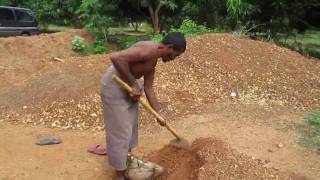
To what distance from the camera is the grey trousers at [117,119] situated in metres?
4.06

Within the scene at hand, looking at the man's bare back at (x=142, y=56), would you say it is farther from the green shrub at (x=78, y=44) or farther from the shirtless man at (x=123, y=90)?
the green shrub at (x=78, y=44)

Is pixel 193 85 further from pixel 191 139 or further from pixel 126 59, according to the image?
pixel 126 59

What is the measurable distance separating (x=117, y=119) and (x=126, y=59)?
0.52 meters

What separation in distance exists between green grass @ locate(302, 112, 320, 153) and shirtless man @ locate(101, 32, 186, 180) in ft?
6.37

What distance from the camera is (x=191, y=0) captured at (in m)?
14.7

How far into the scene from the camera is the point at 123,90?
405 centimetres

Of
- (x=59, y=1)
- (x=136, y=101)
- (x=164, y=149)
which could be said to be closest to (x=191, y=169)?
(x=164, y=149)

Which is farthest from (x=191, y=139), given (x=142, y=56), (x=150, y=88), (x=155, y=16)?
(x=155, y=16)

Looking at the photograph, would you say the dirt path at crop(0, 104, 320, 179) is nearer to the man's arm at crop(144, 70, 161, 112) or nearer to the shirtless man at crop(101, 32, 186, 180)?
the shirtless man at crop(101, 32, 186, 180)

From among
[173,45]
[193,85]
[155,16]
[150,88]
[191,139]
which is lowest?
[191,139]

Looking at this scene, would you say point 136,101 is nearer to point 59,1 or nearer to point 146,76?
point 146,76

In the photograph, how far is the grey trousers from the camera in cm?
406

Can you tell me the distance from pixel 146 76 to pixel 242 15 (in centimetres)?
878

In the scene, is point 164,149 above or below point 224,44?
below
